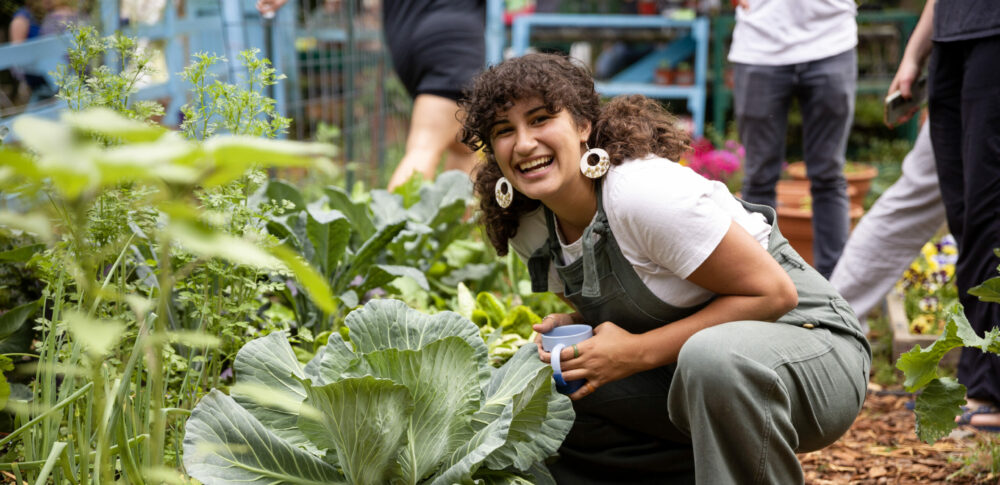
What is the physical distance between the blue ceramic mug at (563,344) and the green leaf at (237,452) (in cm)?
51

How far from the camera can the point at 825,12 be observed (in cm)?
355

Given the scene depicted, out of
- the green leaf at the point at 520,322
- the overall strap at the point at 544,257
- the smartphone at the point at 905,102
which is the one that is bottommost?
the green leaf at the point at 520,322

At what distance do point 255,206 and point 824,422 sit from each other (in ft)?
4.79

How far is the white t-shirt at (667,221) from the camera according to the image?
1.69m

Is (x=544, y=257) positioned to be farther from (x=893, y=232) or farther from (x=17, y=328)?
(x=893, y=232)

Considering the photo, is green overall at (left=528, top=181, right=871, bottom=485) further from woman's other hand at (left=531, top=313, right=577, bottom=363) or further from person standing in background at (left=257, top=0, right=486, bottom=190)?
person standing in background at (left=257, top=0, right=486, bottom=190)

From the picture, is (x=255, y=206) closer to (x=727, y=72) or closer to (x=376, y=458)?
(x=376, y=458)

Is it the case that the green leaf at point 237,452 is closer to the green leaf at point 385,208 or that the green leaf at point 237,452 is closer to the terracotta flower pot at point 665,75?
the green leaf at point 385,208

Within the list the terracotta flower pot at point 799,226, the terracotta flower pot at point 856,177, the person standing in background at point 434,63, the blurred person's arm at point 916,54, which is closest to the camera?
the blurred person's arm at point 916,54

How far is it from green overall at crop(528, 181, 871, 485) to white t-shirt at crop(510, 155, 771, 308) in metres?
0.03

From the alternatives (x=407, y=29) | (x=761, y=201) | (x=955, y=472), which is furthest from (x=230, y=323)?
(x=761, y=201)

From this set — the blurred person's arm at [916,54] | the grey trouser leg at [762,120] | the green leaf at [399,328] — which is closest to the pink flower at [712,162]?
the grey trouser leg at [762,120]

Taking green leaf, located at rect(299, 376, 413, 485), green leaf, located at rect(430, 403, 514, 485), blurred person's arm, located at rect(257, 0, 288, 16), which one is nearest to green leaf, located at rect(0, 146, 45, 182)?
green leaf, located at rect(299, 376, 413, 485)

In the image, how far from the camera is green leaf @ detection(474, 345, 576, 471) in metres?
1.63
